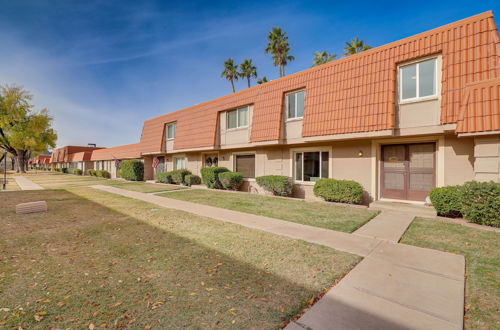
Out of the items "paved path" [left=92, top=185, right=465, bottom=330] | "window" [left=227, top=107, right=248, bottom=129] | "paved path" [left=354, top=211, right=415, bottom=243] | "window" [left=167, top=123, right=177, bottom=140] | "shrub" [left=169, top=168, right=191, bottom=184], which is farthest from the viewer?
"window" [left=167, top=123, right=177, bottom=140]

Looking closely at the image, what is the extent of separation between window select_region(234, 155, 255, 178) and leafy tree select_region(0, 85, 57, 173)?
44595 mm

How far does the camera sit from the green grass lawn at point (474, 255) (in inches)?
106

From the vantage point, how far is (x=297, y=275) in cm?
357

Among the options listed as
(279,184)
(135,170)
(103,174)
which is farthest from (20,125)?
(279,184)

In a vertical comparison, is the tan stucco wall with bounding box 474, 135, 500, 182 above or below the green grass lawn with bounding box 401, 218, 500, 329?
above

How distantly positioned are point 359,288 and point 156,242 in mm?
4224

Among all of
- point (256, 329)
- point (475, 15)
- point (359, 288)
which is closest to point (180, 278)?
point (256, 329)

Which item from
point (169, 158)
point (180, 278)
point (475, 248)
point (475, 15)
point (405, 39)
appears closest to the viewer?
point (180, 278)

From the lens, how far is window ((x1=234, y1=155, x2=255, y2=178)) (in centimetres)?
1484

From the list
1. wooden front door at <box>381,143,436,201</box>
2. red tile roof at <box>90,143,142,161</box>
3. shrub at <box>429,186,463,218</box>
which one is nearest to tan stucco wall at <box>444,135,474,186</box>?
wooden front door at <box>381,143,436,201</box>

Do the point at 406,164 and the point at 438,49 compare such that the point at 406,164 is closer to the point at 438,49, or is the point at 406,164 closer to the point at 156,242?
the point at 438,49

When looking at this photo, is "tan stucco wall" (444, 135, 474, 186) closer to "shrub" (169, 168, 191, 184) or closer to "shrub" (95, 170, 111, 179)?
"shrub" (169, 168, 191, 184)

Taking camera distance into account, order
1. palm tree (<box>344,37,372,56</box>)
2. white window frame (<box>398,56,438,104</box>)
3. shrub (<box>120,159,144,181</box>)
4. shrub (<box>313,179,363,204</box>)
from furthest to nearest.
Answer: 1. palm tree (<box>344,37,372,56</box>)
2. shrub (<box>120,159,144,181</box>)
3. shrub (<box>313,179,363,204</box>)
4. white window frame (<box>398,56,438,104</box>)

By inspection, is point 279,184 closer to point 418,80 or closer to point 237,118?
point 237,118
